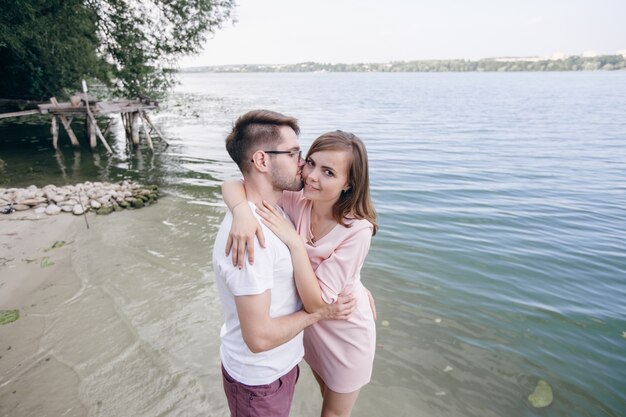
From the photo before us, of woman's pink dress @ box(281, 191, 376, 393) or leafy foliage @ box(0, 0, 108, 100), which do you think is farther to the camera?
leafy foliage @ box(0, 0, 108, 100)

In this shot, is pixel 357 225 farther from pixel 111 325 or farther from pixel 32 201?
pixel 32 201

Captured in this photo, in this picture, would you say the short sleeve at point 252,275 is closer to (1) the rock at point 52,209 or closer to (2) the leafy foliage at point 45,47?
(1) the rock at point 52,209

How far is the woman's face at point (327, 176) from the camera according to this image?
2.41 metres

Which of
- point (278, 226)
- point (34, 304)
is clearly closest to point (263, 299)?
point (278, 226)

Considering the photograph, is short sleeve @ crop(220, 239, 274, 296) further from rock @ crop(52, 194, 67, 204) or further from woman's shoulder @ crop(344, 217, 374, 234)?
rock @ crop(52, 194, 67, 204)

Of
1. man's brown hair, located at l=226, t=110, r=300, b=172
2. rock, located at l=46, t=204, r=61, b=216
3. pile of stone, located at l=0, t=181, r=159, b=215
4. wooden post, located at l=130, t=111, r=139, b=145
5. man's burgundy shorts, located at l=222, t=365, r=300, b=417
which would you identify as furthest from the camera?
wooden post, located at l=130, t=111, r=139, b=145

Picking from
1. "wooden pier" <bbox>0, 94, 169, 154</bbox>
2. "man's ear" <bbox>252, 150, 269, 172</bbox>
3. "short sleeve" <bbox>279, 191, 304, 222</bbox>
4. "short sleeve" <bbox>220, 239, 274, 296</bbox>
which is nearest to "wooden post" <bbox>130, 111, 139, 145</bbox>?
"wooden pier" <bbox>0, 94, 169, 154</bbox>

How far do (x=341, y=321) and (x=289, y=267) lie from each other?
2.23ft

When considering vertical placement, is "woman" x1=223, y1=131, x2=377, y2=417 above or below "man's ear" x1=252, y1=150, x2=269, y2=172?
below

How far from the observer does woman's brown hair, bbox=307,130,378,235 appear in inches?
94.9

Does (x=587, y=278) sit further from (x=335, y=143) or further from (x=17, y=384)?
(x=17, y=384)

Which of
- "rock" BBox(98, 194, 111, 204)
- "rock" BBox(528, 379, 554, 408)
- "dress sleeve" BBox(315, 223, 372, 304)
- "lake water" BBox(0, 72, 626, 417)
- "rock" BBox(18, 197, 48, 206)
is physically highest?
"dress sleeve" BBox(315, 223, 372, 304)

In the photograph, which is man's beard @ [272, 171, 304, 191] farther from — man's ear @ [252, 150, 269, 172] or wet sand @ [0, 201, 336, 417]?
wet sand @ [0, 201, 336, 417]

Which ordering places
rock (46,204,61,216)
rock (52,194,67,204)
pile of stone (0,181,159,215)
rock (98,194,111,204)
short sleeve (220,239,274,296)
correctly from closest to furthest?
short sleeve (220,239,274,296) → rock (46,204,61,216) → pile of stone (0,181,159,215) → rock (52,194,67,204) → rock (98,194,111,204)
